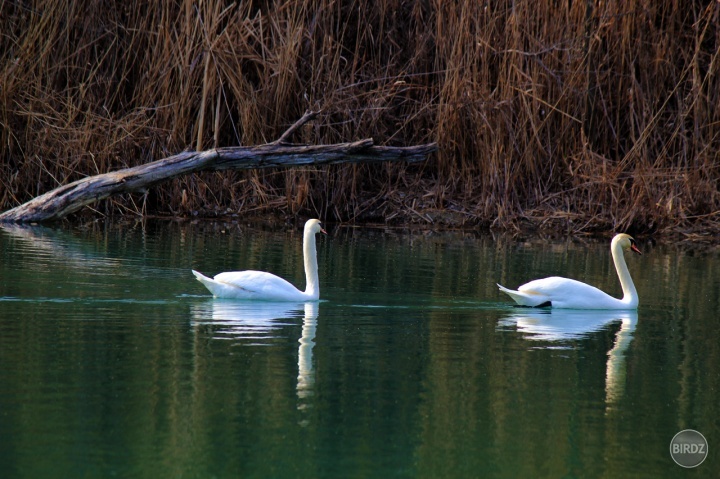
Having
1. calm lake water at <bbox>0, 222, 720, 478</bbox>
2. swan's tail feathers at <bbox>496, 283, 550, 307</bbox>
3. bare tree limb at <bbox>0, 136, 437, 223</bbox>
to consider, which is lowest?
calm lake water at <bbox>0, 222, 720, 478</bbox>

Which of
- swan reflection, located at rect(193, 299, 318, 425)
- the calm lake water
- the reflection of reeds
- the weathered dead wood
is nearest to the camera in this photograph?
the calm lake water

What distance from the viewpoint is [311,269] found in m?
9.14

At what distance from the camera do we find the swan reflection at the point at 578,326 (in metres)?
6.81

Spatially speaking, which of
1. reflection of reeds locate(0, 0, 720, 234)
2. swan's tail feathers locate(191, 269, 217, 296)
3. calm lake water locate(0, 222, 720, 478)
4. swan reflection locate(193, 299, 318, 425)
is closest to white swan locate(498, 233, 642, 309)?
calm lake water locate(0, 222, 720, 478)

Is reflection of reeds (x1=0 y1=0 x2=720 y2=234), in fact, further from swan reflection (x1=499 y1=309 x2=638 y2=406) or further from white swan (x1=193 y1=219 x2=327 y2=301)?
white swan (x1=193 y1=219 x2=327 y2=301)

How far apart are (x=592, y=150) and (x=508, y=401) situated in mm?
10617

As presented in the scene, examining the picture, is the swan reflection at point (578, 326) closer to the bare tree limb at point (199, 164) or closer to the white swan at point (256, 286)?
the white swan at point (256, 286)

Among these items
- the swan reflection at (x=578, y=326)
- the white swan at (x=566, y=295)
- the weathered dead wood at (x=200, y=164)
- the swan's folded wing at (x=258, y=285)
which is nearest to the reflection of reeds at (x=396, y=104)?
the weathered dead wood at (x=200, y=164)

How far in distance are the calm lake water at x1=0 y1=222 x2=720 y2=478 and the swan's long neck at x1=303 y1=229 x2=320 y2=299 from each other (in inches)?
6.0

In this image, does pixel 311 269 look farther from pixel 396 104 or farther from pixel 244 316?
pixel 396 104

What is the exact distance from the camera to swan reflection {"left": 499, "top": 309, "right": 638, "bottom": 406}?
22.3ft

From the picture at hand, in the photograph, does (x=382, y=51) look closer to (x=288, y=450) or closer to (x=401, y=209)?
(x=401, y=209)

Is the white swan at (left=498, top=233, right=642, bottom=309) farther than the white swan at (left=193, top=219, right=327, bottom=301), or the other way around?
the white swan at (left=498, top=233, right=642, bottom=309)

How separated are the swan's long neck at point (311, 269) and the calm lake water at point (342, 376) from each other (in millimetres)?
151
